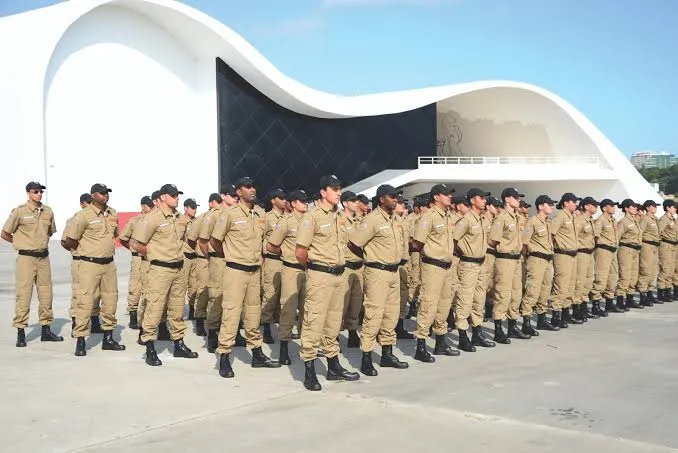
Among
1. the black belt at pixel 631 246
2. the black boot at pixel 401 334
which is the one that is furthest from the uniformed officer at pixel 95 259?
→ the black belt at pixel 631 246

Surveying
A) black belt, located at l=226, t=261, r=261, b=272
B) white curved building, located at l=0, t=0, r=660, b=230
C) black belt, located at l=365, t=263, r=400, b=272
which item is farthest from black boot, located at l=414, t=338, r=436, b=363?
white curved building, located at l=0, t=0, r=660, b=230

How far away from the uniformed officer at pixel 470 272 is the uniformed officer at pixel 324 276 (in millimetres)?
1822

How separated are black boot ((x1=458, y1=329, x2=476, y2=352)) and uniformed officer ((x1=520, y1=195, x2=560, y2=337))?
1.27 meters

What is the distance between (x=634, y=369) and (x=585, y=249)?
11.2ft

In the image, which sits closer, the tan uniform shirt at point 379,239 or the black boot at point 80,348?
the tan uniform shirt at point 379,239

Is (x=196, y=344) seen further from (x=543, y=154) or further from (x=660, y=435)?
(x=543, y=154)

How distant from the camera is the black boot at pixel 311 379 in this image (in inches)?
243

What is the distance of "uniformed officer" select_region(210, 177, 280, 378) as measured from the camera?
680cm

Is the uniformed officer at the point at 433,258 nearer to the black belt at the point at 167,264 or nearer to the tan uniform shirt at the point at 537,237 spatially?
the tan uniform shirt at the point at 537,237

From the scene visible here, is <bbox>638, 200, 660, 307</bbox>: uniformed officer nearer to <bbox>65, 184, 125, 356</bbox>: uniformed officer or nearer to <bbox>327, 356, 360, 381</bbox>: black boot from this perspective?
<bbox>327, 356, 360, 381</bbox>: black boot

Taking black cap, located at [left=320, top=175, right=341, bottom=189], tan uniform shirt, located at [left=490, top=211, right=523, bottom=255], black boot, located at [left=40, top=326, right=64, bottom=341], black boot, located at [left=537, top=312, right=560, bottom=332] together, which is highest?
black cap, located at [left=320, top=175, right=341, bottom=189]

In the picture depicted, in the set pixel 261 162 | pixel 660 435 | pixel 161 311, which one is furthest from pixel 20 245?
pixel 261 162

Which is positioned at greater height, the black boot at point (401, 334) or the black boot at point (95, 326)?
the black boot at point (95, 326)

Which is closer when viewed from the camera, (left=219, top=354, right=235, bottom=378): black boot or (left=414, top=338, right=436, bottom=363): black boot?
(left=219, top=354, right=235, bottom=378): black boot
